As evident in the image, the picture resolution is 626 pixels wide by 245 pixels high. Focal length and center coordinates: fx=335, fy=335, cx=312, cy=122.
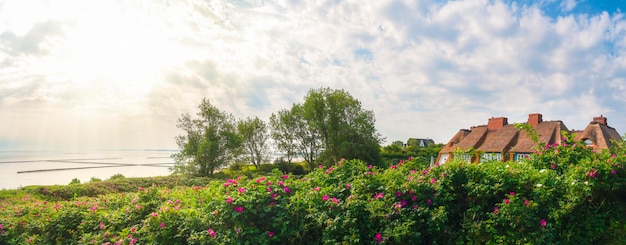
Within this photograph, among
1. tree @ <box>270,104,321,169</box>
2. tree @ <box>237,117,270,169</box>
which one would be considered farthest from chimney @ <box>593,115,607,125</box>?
tree @ <box>237,117,270,169</box>

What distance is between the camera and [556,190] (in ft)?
12.1

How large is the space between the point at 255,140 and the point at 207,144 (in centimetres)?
672

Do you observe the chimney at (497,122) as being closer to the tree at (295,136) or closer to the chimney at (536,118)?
the chimney at (536,118)

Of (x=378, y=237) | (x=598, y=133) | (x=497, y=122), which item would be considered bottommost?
(x=378, y=237)

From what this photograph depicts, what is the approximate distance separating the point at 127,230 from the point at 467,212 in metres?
4.28

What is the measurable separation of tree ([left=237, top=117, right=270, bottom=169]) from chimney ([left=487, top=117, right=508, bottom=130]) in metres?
21.6

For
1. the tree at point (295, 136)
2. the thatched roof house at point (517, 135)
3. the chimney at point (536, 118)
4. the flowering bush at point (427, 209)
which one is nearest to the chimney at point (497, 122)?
the thatched roof house at point (517, 135)

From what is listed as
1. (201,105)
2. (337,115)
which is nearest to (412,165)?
(337,115)

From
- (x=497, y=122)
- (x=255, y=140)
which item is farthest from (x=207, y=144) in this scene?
(x=497, y=122)

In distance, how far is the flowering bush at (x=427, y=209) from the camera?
11.5 feet

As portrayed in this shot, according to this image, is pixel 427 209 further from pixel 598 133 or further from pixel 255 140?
pixel 255 140

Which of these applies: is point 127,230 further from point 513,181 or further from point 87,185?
point 87,185

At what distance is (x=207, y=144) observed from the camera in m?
30.2

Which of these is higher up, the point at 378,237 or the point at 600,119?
the point at 600,119
